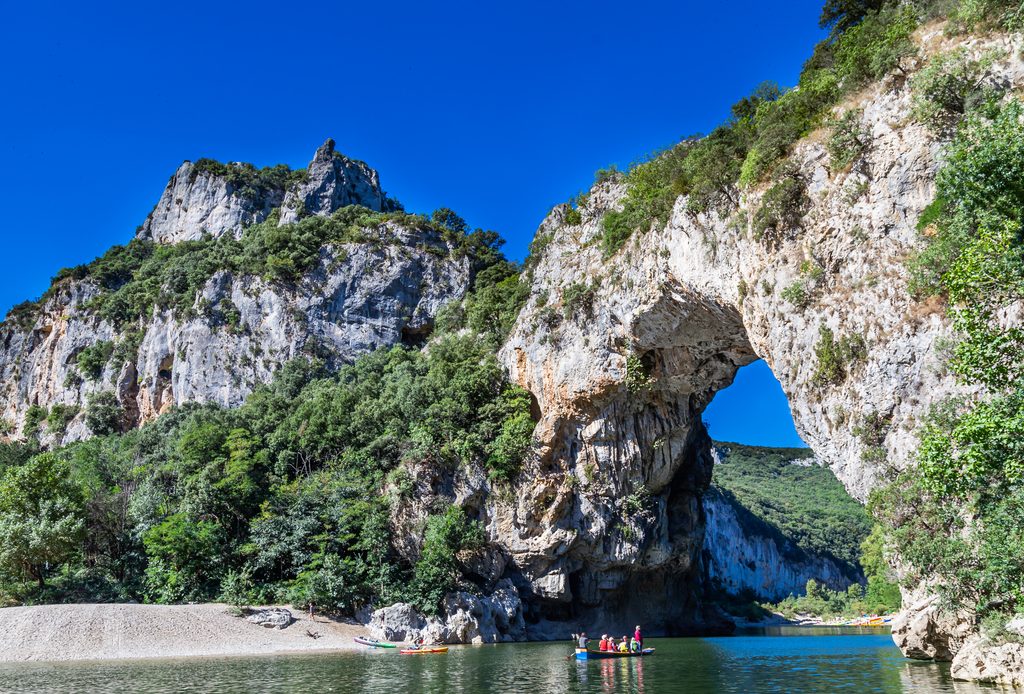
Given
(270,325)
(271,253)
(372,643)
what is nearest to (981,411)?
(372,643)

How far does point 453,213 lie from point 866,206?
5698cm

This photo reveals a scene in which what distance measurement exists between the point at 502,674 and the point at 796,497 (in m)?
107

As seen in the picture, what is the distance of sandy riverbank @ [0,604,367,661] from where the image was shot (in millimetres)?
31031

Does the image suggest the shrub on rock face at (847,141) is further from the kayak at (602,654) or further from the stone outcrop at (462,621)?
the stone outcrop at (462,621)

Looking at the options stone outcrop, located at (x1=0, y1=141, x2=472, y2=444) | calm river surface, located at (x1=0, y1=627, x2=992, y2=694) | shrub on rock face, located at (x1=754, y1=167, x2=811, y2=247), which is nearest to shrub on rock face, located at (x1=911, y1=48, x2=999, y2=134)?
shrub on rock face, located at (x1=754, y1=167, x2=811, y2=247)

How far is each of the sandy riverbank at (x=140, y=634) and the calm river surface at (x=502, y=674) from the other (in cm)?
235

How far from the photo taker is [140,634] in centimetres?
3244

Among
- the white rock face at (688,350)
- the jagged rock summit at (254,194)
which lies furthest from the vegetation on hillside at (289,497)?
the jagged rock summit at (254,194)

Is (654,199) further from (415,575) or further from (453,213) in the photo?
(453,213)

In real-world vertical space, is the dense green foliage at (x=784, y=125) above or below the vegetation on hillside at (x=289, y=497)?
above

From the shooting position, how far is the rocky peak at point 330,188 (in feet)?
278

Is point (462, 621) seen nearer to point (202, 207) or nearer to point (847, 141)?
point (847, 141)

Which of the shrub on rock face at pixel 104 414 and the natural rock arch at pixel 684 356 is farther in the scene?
the shrub on rock face at pixel 104 414

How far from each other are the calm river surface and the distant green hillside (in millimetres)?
61259
